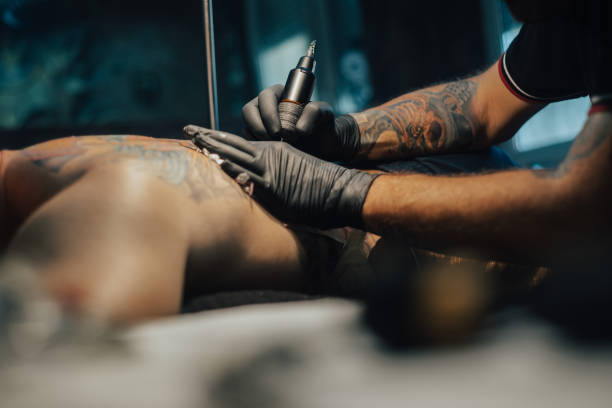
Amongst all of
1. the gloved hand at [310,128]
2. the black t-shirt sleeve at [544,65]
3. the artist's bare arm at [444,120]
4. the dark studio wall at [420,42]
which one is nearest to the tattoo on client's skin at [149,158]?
the gloved hand at [310,128]

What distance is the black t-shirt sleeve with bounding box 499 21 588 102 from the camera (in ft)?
3.38

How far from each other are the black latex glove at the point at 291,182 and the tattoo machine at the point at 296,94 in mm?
147

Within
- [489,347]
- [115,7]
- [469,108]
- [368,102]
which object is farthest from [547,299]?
[115,7]

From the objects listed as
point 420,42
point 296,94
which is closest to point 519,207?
point 296,94

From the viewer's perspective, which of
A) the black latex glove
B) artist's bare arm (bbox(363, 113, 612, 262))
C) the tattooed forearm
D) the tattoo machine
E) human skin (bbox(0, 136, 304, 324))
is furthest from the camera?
the tattooed forearm

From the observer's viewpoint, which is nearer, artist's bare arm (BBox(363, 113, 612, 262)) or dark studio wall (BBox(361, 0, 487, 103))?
artist's bare arm (BBox(363, 113, 612, 262))

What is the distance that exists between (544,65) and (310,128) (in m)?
0.64

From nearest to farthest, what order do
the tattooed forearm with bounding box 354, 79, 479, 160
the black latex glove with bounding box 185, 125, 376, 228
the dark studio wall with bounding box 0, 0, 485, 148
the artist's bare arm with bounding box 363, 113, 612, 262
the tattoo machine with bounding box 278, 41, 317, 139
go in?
the artist's bare arm with bounding box 363, 113, 612, 262
the black latex glove with bounding box 185, 125, 376, 228
the tattoo machine with bounding box 278, 41, 317, 139
the tattooed forearm with bounding box 354, 79, 479, 160
the dark studio wall with bounding box 0, 0, 485, 148

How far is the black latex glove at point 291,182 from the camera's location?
782 millimetres

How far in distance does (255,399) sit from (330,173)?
61cm

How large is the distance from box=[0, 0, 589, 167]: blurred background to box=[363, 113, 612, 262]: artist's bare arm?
1.95 meters

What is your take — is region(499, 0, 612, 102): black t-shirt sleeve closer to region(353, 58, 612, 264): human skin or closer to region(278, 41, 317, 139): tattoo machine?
region(353, 58, 612, 264): human skin

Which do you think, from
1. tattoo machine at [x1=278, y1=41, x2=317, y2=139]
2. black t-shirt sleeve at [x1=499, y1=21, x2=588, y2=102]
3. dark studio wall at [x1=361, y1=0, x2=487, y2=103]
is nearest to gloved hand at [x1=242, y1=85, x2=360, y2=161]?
tattoo machine at [x1=278, y1=41, x2=317, y2=139]

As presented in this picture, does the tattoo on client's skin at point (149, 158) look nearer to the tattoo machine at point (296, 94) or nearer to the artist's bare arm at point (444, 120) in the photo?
the tattoo machine at point (296, 94)
